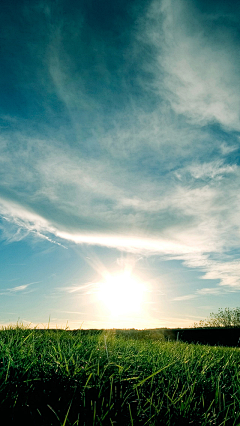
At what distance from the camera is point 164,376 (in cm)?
285

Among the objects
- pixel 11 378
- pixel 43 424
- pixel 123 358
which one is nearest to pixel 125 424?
pixel 43 424

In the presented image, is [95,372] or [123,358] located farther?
[123,358]

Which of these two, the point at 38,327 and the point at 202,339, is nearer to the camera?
the point at 38,327

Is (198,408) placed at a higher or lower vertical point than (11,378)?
lower

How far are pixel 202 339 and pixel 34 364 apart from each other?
15.5 metres

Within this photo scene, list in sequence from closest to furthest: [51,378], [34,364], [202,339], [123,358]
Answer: [51,378], [34,364], [123,358], [202,339]

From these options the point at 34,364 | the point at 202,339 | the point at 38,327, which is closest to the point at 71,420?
the point at 34,364

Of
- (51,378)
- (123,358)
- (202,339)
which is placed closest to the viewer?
(51,378)

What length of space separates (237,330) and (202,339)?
226cm

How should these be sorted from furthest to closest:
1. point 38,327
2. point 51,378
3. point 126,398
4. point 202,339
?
1. point 202,339
2. point 38,327
3. point 51,378
4. point 126,398

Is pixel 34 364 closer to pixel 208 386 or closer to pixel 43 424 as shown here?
pixel 43 424

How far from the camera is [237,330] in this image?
51.7ft

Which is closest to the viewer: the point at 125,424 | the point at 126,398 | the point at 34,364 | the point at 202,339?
the point at 125,424

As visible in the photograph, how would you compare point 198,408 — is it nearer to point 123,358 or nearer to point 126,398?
point 126,398
